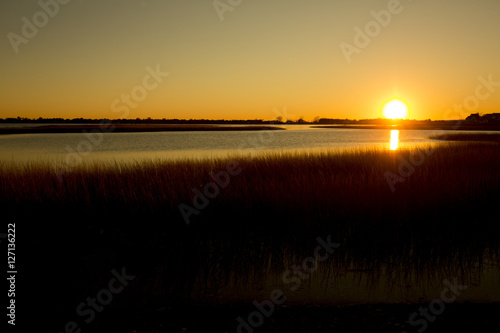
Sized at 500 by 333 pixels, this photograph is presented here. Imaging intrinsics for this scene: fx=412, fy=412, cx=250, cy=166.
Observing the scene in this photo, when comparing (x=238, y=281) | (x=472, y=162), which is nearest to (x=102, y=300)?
(x=238, y=281)

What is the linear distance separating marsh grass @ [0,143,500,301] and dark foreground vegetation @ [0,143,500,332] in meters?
0.03

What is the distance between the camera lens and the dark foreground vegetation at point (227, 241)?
5.17 metres

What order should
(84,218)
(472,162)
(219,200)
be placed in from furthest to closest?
(472,162)
(219,200)
(84,218)

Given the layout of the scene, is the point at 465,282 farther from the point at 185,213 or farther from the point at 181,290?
the point at 185,213

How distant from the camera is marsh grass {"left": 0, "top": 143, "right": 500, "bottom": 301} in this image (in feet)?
22.7

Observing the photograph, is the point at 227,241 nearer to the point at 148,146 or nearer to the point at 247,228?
the point at 247,228

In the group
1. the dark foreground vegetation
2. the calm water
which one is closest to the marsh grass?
the dark foreground vegetation

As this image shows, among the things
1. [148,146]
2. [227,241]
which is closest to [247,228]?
[227,241]

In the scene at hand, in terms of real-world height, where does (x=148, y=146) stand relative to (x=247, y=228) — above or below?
above

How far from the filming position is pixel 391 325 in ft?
15.4

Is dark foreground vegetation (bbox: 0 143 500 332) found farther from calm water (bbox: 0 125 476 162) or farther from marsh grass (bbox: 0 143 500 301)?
calm water (bbox: 0 125 476 162)

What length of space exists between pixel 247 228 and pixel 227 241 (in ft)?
2.03

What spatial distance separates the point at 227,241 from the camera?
792 cm

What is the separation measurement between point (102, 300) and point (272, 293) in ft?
7.80
